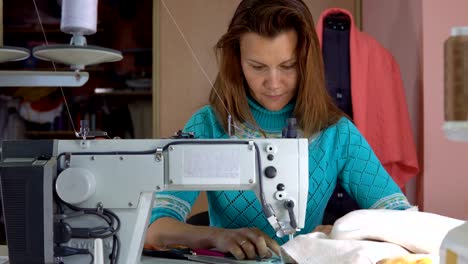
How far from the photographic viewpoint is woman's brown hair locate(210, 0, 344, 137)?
64.7 inches

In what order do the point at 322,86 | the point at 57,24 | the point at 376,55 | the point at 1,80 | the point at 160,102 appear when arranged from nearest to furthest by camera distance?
the point at 1,80, the point at 322,86, the point at 376,55, the point at 160,102, the point at 57,24

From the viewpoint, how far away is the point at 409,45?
8.64 feet

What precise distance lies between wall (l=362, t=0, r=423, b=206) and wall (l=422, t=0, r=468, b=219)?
2.7 inches

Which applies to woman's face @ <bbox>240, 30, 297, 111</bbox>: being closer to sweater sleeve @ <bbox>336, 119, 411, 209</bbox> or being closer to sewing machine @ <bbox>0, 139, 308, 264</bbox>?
sweater sleeve @ <bbox>336, 119, 411, 209</bbox>

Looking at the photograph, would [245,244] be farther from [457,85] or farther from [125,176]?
[457,85]

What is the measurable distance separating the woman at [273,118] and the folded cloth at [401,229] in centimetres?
38

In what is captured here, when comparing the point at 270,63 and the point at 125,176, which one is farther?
the point at 270,63

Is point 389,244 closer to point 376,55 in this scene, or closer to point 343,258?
point 343,258

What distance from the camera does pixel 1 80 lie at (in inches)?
50.1

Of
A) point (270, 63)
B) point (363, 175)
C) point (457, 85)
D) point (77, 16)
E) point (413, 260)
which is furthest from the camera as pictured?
point (363, 175)

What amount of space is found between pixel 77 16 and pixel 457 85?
78cm

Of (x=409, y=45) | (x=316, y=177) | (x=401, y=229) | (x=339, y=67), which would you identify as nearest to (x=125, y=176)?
(x=401, y=229)

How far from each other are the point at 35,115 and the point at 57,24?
625mm

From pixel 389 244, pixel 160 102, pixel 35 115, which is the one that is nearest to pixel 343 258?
pixel 389 244
